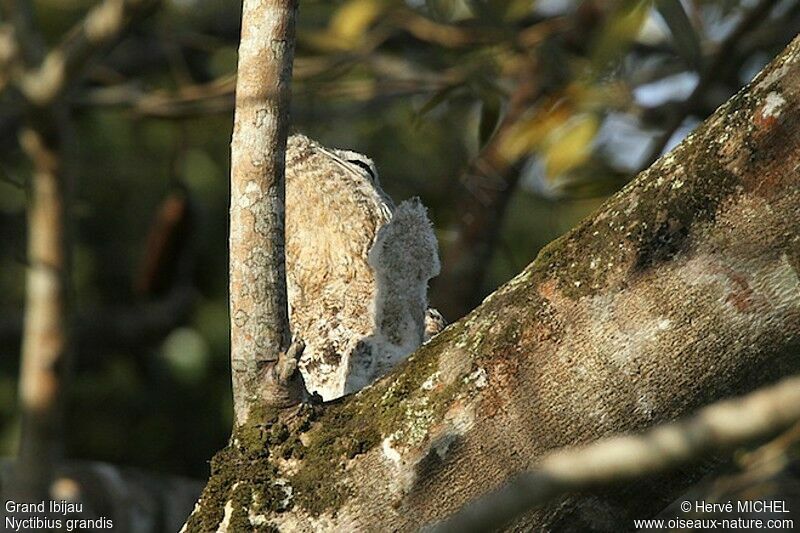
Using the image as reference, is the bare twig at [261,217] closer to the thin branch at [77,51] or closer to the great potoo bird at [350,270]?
the great potoo bird at [350,270]

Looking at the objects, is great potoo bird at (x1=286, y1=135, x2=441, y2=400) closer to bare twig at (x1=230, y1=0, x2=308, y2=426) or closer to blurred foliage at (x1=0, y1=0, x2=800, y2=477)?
bare twig at (x1=230, y1=0, x2=308, y2=426)

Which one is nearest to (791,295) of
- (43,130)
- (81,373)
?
(43,130)

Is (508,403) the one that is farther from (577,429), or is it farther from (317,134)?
(317,134)

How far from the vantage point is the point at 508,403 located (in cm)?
208

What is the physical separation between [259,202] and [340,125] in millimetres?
3624

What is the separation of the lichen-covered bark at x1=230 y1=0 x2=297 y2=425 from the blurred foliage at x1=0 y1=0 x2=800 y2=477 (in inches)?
70.2

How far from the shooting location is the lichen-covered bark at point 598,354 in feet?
6.49

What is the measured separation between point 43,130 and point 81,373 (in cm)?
267

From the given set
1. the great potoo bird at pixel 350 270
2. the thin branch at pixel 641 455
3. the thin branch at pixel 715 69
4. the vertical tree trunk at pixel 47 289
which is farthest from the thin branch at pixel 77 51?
the thin branch at pixel 641 455

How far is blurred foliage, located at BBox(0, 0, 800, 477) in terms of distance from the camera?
458 centimetres

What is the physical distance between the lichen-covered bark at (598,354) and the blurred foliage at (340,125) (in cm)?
195

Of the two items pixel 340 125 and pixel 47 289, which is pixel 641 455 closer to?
pixel 47 289

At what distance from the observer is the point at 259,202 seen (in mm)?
2266

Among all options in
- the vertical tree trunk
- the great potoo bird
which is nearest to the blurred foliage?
the vertical tree trunk
